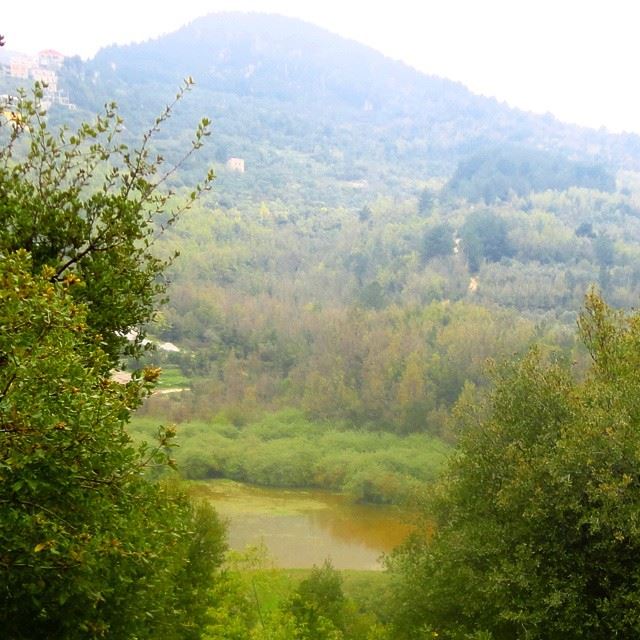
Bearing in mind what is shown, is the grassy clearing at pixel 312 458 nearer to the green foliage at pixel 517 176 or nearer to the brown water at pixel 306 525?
the brown water at pixel 306 525

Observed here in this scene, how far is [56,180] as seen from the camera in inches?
416

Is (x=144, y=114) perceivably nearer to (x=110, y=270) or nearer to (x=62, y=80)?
(x=62, y=80)

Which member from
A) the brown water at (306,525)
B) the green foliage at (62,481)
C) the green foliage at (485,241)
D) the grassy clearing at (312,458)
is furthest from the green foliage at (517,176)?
the green foliage at (62,481)

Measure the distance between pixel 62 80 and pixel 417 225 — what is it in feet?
287

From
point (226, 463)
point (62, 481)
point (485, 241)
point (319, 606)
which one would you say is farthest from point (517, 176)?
point (62, 481)

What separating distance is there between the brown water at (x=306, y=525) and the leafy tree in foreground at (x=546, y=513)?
2149cm

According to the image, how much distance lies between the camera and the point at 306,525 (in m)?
49.3

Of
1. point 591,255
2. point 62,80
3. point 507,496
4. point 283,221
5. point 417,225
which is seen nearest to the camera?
point 507,496

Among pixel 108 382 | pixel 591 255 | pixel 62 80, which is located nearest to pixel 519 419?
pixel 108 382

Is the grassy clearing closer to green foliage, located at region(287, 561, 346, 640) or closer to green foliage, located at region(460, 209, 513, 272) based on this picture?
green foliage, located at region(287, 561, 346, 640)

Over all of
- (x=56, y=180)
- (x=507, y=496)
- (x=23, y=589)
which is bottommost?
(x=507, y=496)

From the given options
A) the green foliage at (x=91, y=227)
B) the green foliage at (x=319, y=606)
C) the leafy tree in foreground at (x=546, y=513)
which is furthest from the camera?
the green foliage at (x=319, y=606)

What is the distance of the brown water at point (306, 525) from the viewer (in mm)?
43250

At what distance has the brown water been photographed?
43.2 metres
